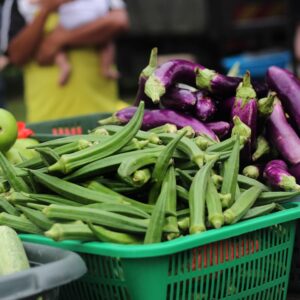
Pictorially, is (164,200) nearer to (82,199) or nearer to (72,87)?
(82,199)

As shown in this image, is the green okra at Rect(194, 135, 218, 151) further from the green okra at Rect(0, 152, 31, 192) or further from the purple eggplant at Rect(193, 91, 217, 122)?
the green okra at Rect(0, 152, 31, 192)

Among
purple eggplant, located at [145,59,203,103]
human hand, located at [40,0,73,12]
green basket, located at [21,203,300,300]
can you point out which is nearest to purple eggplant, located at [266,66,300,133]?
purple eggplant, located at [145,59,203,103]

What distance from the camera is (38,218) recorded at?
1999mm

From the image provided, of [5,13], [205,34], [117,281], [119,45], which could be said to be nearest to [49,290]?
[117,281]

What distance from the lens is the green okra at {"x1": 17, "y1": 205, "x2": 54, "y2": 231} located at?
198 cm

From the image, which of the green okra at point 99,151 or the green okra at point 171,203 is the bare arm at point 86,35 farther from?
the green okra at point 171,203

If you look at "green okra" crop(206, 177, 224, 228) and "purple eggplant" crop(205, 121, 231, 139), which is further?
"purple eggplant" crop(205, 121, 231, 139)

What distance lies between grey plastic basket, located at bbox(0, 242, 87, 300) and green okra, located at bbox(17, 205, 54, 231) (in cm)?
21

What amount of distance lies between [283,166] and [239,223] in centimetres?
43

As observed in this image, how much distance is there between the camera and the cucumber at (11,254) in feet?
5.96

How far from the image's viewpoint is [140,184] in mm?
2072

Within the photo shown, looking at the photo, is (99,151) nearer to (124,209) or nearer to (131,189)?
(131,189)

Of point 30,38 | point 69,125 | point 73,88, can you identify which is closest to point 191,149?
point 69,125

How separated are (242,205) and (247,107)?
0.51 metres
